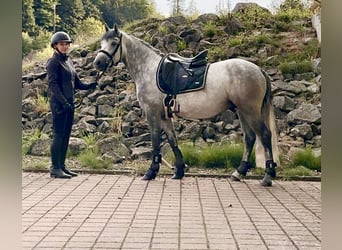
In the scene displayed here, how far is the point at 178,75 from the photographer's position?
340cm

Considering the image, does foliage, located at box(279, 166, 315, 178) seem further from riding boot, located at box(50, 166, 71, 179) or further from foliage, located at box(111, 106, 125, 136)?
riding boot, located at box(50, 166, 71, 179)

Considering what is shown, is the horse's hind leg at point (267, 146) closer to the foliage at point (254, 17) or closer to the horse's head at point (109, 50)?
the foliage at point (254, 17)

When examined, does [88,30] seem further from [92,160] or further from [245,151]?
[245,151]

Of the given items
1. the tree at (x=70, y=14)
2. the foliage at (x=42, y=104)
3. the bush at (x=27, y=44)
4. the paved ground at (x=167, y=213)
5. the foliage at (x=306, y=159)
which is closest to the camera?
the paved ground at (x=167, y=213)

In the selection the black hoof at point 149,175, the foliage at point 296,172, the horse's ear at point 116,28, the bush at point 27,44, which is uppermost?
the horse's ear at point 116,28

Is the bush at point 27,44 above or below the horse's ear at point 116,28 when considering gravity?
below

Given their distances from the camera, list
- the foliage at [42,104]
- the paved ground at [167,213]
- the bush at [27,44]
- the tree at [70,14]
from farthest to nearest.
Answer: the foliage at [42,104], the tree at [70,14], the bush at [27,44], the paved ground at [167,213]

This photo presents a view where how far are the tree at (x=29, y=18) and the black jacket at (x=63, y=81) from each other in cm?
33

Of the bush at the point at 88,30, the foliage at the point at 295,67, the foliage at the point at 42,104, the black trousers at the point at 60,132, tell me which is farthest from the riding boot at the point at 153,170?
the foliage at the point at 295,67

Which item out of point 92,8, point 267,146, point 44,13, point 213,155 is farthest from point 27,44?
point 267,146

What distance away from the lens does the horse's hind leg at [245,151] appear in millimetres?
3283

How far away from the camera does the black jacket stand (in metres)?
3.38

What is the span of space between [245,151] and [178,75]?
728mm
